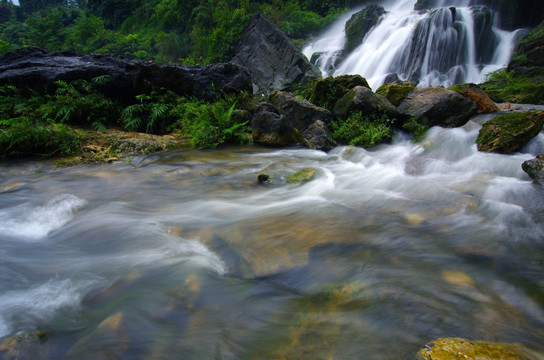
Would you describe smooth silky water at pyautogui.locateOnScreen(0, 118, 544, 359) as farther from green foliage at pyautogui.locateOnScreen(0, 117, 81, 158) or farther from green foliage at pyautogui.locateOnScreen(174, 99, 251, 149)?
green foliage at pyautogui.locateOnScreen(174, 99, 251, 149)

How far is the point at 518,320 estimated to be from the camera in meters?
1.96

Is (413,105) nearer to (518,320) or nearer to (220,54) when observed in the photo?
(518,320)

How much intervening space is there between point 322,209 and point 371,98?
4985mm

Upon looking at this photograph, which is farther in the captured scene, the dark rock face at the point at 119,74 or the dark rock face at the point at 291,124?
the dark rock face at the point at 119,74

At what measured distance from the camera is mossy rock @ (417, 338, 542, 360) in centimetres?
154

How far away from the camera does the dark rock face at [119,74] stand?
8344 millimetres

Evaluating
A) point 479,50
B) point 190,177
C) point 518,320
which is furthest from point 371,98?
point 479,50

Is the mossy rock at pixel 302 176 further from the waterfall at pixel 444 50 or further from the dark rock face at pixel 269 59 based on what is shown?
the dark rock face at pixel 269 59

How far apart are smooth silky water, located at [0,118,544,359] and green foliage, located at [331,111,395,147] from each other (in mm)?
2139

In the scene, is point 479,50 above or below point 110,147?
above

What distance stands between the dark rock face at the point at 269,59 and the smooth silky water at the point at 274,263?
46.6 feet

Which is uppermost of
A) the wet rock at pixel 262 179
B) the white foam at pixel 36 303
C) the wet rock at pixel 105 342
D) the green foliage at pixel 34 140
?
the green foliage at pixel 34 140

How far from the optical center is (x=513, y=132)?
5.43 meters

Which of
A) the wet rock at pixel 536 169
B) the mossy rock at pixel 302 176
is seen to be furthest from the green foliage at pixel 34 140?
the wet rock at pixel 536 169
